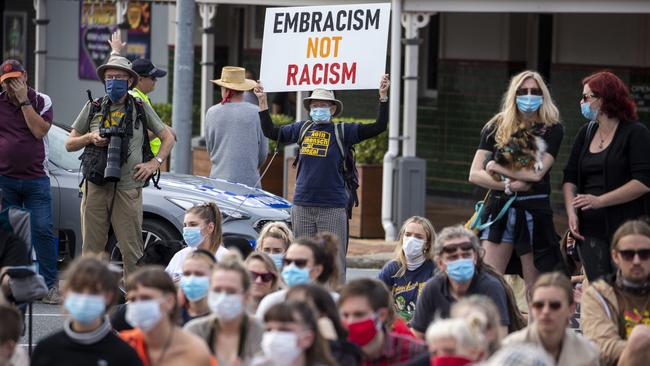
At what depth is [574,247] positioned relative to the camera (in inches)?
343

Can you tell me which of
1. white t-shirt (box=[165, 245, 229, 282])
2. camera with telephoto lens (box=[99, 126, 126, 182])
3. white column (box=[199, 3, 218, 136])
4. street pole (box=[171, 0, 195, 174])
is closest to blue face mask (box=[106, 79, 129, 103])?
camera with telephoto lens (box=[99, 126, 126, 182])

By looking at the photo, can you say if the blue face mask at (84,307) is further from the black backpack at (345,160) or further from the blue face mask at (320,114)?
the blue face mask at (320,114)

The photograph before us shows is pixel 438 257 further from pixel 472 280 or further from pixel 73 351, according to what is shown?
pixel 73 351

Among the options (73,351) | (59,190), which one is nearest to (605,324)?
(73,351)

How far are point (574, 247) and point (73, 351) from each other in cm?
361

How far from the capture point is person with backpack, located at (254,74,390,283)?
33.9 ft

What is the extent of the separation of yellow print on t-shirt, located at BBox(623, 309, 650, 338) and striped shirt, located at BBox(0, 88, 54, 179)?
16.4ft

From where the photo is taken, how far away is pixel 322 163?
33.8ft

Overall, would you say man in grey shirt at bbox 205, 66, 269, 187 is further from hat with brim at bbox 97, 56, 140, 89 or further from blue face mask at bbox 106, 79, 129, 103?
blue face mask at bbox 106, 79, 129, 103

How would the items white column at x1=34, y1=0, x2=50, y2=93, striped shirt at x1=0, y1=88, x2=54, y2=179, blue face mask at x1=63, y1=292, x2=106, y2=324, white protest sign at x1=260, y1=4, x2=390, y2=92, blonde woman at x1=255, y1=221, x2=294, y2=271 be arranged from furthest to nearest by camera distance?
white column at x1=34, y1=0, x2=50, y2=93
white protest sign at x1=260, y1=4, x2=390, y2=92
striped shirt at x1=0, y1=88, x2=54, y2=179
blonde woman at x1=255, y1=221, x2=294, y2=271
blue face mask at x1=63, y1=292, x2=106, y2=324

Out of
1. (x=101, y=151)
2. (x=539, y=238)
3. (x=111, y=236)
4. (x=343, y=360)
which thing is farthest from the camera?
(x=111, y=236)

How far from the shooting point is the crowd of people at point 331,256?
6.17m

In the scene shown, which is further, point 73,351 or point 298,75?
point 298,75

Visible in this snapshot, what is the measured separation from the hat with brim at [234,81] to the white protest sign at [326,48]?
1.45 feet
